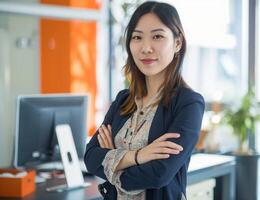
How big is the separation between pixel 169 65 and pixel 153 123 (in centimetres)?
26

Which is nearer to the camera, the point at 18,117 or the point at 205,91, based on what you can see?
the point at 18,117

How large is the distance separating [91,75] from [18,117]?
3.33 metres

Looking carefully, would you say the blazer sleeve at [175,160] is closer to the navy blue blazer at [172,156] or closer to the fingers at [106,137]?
the navy blue blazer at [172,156]

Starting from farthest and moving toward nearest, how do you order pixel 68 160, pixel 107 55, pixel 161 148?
1. pixel 107 55
2. pixel 68 160
3. pixel 161 148

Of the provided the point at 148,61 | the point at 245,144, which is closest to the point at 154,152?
the point at 148,61

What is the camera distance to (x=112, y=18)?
5.80 metres

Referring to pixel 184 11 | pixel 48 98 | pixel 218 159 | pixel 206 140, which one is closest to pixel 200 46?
pixel 184 11

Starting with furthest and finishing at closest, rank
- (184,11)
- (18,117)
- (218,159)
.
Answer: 1. (184,11)
2. (218,159)
3. (18,117)

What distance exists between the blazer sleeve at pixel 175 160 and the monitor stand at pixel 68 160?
2.84 feet

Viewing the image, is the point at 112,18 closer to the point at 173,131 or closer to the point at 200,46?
the point at 200,46

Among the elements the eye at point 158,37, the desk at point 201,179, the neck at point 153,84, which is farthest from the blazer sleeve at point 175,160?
the desk at point 201,179

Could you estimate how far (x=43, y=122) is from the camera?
8.50ft

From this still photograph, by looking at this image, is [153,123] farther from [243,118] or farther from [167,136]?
[243,118]

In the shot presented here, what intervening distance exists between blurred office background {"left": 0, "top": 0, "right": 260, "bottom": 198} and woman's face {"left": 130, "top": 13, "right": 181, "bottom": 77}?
2.07 m
